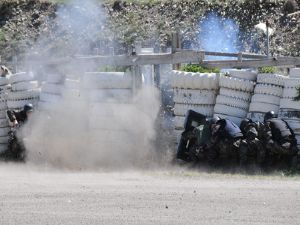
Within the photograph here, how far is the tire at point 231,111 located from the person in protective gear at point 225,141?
1.74 feet

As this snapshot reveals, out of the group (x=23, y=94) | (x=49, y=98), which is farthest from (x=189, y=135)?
(x=23, y=94)

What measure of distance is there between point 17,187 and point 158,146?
12.7ft

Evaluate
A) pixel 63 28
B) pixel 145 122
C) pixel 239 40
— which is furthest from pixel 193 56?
pixel 63 28

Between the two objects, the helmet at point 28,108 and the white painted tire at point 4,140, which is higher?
the helmet at point 28,108

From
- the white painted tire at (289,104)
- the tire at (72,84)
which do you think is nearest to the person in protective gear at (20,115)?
the tire at (72,84)

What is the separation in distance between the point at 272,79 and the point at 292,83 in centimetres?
44

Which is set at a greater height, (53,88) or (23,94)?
(53,88)

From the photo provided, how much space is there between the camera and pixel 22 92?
16906 millimetres

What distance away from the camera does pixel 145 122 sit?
15812 mm

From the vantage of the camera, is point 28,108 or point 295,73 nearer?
point 295,73

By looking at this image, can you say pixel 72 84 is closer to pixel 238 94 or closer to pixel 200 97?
pixel 200 97

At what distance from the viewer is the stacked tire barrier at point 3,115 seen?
16984mm

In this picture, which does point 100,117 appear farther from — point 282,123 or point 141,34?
point 141,34

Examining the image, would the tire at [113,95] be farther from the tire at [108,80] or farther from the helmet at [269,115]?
the helmet at [269,115]
